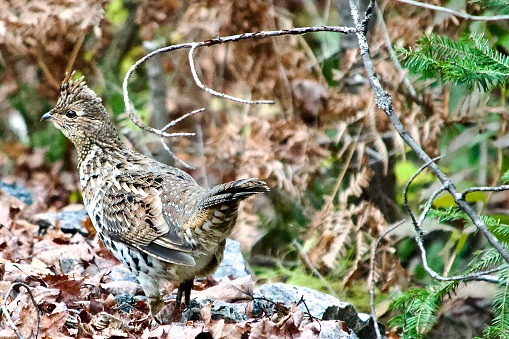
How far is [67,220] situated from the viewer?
6.76 m

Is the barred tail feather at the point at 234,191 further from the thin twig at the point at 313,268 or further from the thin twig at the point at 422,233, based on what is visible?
Answer: the thin twig at the point at 313,268

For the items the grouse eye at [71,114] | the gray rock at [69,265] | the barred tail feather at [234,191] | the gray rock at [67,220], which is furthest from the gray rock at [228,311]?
the gray rock at [67,220]

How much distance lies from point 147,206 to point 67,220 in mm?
1943

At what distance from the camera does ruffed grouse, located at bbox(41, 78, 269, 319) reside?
14.9 feet

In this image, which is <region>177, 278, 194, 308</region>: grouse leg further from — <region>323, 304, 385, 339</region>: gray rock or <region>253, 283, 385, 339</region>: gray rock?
<region>323, 304, 385, 339</region>: gray rock

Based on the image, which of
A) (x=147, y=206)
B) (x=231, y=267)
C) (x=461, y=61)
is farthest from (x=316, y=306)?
(x=461, y=61)

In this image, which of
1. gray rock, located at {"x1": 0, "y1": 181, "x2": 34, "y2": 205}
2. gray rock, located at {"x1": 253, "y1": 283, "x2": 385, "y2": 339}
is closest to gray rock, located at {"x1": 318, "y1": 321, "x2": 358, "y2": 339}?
gray rock, located at {"x1": 253, "y1": 283, "x2": 385, "y2": 339}

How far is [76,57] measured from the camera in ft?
27.7

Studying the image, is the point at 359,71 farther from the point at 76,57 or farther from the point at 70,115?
the point at 76,57

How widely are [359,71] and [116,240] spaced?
9.64 feet

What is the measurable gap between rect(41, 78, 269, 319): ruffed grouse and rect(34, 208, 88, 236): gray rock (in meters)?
1.10

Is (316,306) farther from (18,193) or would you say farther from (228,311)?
(18,193)

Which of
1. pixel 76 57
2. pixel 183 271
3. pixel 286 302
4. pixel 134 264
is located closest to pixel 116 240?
pixel 134 264

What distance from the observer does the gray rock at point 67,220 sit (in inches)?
261
